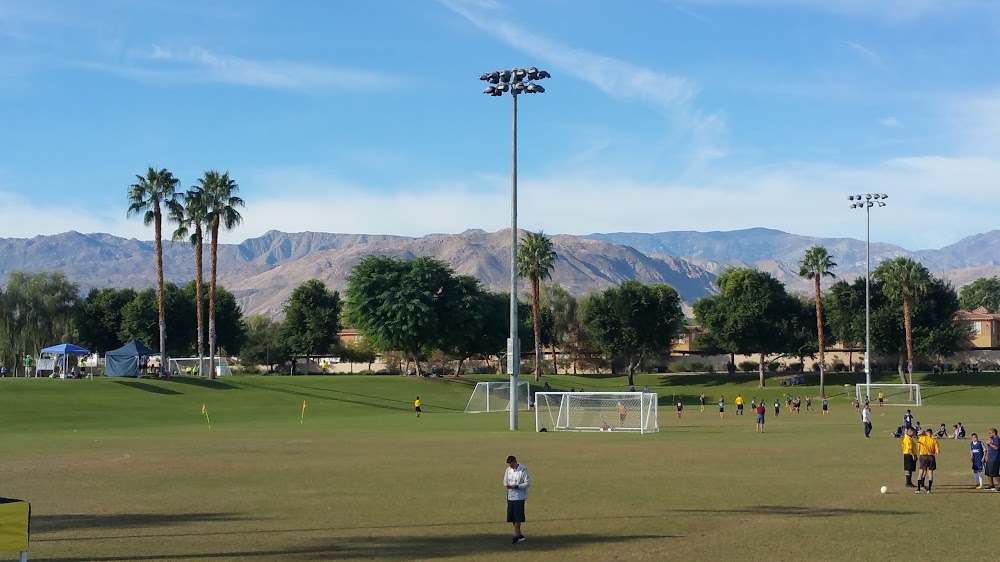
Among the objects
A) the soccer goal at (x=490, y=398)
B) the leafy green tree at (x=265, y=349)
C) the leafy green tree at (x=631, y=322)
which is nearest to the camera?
the soccer goal at (x=490, y=398)

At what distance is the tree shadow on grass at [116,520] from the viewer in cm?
1828

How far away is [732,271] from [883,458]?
289 ft

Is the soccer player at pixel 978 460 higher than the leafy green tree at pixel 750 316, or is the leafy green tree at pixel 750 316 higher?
the leafy green tree at pixel 750 316

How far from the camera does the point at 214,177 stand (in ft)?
260

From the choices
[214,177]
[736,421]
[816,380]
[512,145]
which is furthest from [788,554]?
[816,380]

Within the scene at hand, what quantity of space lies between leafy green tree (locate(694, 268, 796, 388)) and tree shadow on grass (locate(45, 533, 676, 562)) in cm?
9144

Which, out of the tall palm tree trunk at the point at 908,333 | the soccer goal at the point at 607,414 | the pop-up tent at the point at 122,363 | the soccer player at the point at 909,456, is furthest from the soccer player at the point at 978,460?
the tall palm tree trunk at the point at 908,333

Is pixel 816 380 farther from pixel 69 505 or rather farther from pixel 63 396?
pixel 69 505

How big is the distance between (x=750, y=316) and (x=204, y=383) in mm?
58892

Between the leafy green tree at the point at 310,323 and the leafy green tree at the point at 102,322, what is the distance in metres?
19.2

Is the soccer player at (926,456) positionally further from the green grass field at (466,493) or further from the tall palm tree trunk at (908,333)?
the tall palm tree trunk at (908,333)

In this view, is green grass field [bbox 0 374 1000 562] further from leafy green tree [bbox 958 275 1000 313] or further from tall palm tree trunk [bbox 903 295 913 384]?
leafy green tree [bbox 958 275 1000 313]

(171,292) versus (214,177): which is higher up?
(214,177)

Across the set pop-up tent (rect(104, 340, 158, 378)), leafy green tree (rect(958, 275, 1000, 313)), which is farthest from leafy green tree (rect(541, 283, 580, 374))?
leafy green tree (rect(958, 275, 1000, 313))
